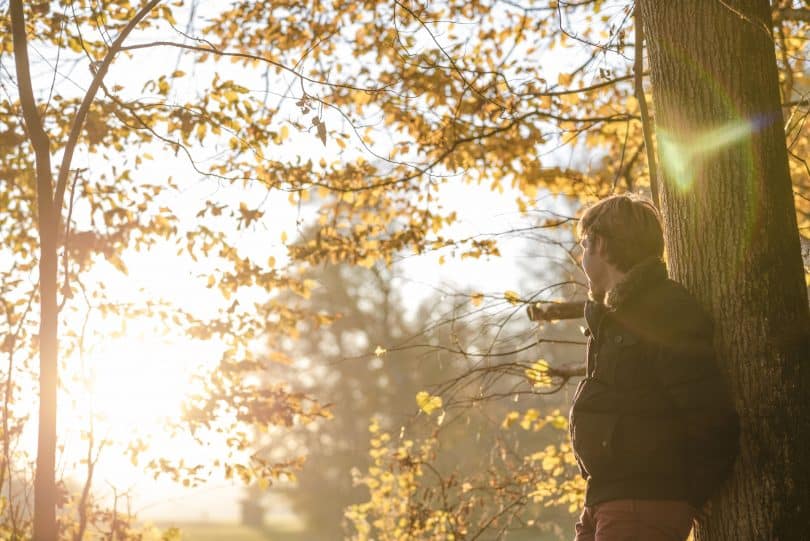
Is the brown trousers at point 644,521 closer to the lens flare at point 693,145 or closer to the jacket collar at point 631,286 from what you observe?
the jacket collar at point 631,286

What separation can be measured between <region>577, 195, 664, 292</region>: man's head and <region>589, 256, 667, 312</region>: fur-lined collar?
8 centimetres

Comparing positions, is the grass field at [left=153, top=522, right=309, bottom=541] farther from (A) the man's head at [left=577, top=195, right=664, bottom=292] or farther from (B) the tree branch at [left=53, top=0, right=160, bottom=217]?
(A) the man's head at [left=577, top=195, right=664, bottom=292]

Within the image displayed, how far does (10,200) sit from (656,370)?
481cm

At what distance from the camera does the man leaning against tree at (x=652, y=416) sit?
7.92 feet

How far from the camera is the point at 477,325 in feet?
16.3

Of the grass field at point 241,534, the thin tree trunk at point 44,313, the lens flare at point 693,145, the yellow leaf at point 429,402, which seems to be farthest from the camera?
the grass field at point 241,534

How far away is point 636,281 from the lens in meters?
2.56

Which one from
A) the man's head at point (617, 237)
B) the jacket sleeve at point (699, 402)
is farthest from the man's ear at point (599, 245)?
the jacket sleeve at point (699, 402)

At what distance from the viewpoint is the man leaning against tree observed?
241cm

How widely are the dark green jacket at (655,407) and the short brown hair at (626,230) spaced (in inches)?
5.7

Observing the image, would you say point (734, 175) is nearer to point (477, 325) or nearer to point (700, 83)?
point (700, 83)

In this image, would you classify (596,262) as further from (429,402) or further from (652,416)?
(429,402)

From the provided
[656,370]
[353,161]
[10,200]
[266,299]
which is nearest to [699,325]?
[656,370]

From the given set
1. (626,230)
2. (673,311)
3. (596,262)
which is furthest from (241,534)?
(673,311)
